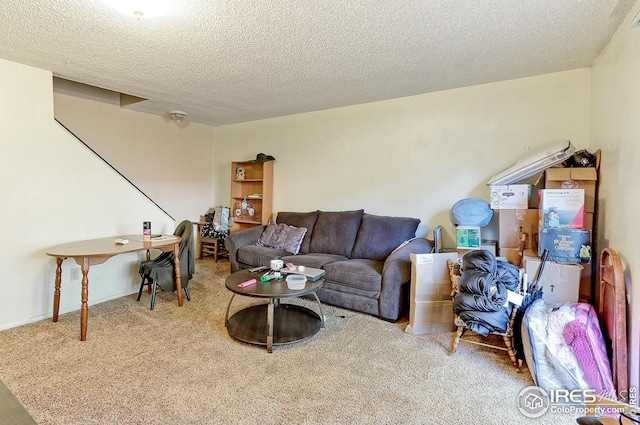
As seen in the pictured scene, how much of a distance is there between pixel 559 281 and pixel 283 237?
2.87 m

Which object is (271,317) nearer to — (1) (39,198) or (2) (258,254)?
(2) (258,254)

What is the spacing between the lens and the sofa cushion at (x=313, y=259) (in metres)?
3.46

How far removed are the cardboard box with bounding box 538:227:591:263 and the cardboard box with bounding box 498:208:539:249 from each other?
40 cm

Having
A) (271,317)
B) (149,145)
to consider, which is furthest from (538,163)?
(149,145)

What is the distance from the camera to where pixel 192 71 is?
299 centimetres

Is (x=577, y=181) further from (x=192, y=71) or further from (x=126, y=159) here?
(x=126, y=159)

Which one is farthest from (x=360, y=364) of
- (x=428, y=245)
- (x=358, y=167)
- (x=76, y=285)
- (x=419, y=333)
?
(x=76, y=285)

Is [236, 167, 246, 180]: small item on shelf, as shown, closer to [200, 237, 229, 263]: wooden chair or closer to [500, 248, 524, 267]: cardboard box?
[200, 237, 229, 263]: wooden chair

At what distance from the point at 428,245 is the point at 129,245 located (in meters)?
2.90

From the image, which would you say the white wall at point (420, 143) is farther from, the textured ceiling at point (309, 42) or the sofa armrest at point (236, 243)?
the sofa armrest at point (236, 243)

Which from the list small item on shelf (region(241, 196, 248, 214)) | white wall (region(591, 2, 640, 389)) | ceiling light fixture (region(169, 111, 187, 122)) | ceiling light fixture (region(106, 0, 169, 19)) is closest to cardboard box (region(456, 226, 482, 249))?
white wall (region(591, 2, 640, 389))

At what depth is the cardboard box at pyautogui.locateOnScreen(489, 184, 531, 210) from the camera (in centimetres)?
288

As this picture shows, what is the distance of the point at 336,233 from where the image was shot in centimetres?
397

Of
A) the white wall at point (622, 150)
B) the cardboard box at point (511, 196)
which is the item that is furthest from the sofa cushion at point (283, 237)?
the white wall at point (622, 150)
